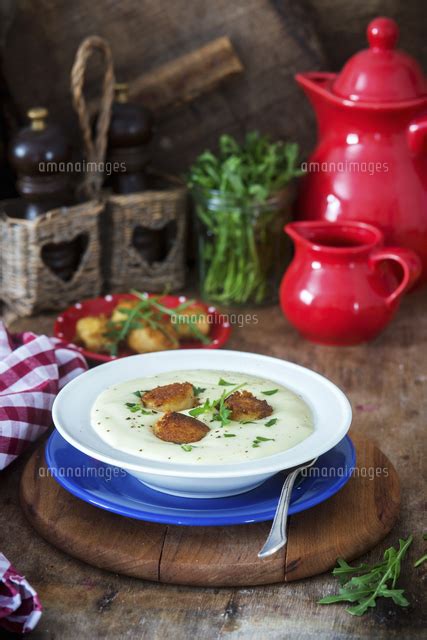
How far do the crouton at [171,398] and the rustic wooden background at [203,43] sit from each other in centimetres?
104

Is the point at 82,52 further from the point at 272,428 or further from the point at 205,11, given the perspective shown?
the point at 272,428

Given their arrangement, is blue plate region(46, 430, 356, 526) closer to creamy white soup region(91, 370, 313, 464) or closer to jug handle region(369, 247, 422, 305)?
creamy white soup region(91, 370, 313, 464)

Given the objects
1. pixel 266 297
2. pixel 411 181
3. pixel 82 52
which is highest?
pixel 82 52

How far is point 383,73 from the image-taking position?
1660 mm

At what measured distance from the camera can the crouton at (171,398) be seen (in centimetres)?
107

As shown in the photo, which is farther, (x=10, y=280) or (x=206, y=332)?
(x=10, y=280)

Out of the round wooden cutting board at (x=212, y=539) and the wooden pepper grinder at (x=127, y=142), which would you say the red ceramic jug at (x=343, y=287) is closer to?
the wooden pepper grinder at (x=127, y=142)

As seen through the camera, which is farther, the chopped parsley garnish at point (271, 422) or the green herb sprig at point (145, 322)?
the green herb sprig at point (145, 322)

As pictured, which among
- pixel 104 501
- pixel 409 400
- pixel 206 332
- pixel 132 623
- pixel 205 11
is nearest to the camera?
pixel 132 623

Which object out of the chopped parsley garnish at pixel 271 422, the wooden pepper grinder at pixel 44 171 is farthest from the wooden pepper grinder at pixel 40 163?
the chopped parsley garnish at pixel 271 422

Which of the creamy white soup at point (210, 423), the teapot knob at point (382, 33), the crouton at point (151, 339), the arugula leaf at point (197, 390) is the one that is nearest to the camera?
the creamy white soup at point (210, 423)

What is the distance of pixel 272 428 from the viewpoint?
1.03m

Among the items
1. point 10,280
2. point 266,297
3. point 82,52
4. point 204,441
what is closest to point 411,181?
point 266,297

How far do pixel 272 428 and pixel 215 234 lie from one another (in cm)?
82
